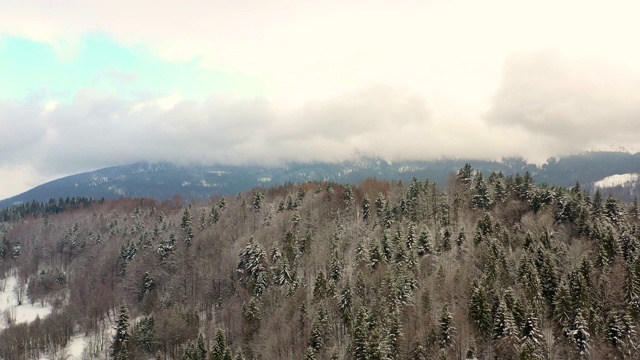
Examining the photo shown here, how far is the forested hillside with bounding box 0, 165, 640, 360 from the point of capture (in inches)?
2645

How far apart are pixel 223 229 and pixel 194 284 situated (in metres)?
24.6

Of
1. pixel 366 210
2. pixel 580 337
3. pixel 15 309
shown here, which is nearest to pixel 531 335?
pixel 580 337

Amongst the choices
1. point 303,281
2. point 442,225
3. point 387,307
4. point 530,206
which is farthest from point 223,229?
point 530,206

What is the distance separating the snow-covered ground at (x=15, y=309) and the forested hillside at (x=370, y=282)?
7.38ft

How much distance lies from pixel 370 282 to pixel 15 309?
417 ft

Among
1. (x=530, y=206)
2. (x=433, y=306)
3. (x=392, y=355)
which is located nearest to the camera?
(x=392, y=355)

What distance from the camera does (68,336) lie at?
384 ft

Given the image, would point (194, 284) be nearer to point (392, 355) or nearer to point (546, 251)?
point (392, 355)

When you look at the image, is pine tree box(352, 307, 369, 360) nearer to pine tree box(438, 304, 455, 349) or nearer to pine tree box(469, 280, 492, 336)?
pine tree box(438, 304, 455, 349)

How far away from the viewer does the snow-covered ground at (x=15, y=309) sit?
5345 inches

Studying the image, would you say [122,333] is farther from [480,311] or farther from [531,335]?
[531,335]

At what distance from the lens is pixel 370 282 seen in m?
87.2

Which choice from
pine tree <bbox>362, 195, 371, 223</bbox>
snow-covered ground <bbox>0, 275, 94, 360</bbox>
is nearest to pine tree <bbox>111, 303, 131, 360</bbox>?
snow-covered ground <bbox>0, 275, 94, 360</bbox>

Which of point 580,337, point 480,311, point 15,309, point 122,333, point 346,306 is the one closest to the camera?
point 580,337
